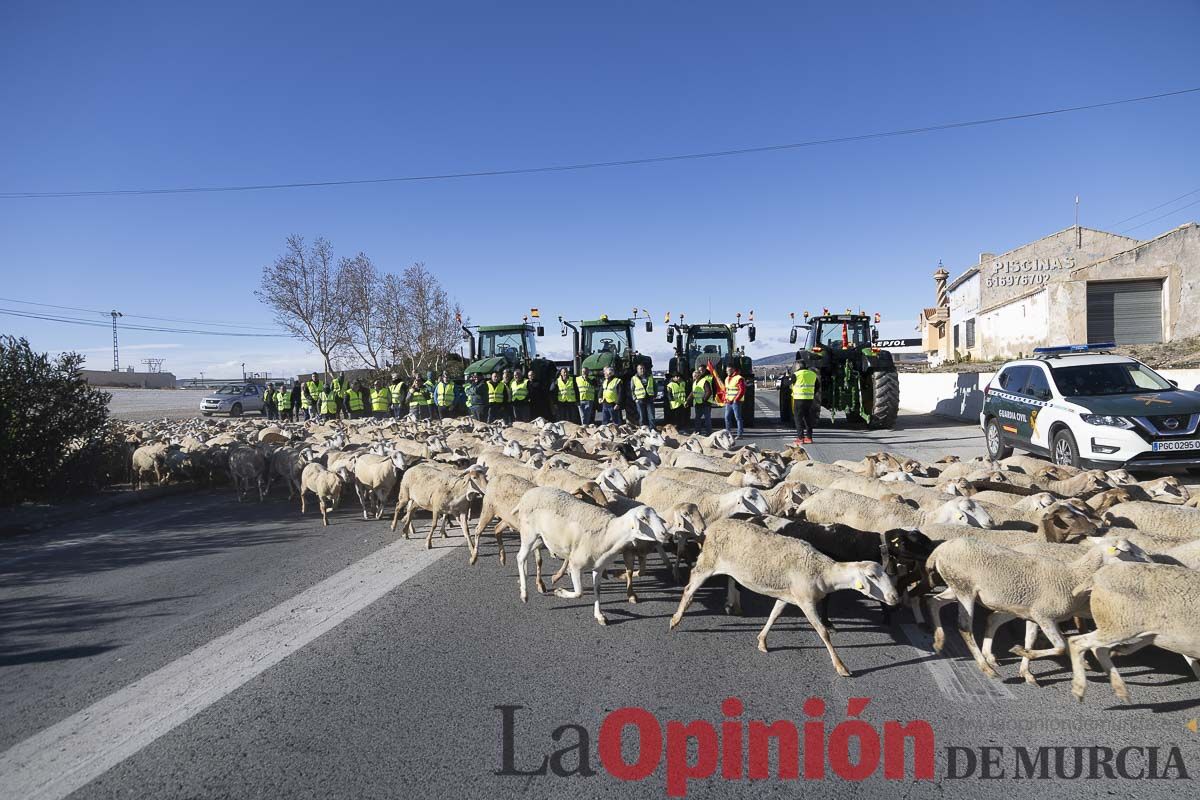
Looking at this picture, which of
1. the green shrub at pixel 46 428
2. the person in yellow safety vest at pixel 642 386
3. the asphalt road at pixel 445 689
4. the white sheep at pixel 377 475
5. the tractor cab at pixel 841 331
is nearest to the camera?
the asphalt road at pixel 445 689

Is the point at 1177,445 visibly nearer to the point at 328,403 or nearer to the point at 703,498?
the point at 703,498

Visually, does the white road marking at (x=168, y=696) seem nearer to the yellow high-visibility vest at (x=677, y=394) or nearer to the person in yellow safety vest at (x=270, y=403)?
the yellow high-visibility vest at (x=677, y=394)

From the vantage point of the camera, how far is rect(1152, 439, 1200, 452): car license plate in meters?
8.96

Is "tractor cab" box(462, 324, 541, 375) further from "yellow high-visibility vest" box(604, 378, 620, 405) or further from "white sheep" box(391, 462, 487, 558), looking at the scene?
"white sheep" box(391, 462, 487, 558)

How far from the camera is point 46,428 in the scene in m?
10.7

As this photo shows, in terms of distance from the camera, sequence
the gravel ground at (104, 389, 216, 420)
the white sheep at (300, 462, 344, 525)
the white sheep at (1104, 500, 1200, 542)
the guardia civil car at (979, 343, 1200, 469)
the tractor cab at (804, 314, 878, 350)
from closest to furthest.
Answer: the white sheep at (1104, 500, 1200, 542) → the white sheep at (300, 462, 344, 525) → the guardia civil car at (979, 343, 1200, 469) → the tractor cab at (804, 314, 878, 350) → the gravel ground at (104, 389, 216, 420)

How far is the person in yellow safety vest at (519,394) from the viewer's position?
59.9 ft

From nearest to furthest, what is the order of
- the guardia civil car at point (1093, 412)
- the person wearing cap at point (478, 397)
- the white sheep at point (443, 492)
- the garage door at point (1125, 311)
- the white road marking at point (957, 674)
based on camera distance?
1. the white road marking at point (957, 674)
2. the white sheep at point (443, 492)
3. the guardia civil car at point (1093, 412)
4. the person wearing cap at point (478, 397)
5. the garage door at point (1125, 311)

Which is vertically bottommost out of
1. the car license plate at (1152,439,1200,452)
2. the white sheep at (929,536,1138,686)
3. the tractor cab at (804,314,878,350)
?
the white sheep at (929,536,1138,686)

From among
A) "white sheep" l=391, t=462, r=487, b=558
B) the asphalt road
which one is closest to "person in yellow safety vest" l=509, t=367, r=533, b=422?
"white sheep" l=391, t=462, r=487, b=558

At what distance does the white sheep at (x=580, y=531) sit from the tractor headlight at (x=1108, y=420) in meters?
7.75

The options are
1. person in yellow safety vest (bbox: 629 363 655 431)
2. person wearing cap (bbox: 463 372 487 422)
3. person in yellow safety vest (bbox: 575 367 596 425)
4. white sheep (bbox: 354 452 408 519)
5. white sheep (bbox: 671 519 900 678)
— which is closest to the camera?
white sheep (bbox: 671 519 900 678)

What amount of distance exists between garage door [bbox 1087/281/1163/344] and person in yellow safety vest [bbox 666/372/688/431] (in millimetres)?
18501

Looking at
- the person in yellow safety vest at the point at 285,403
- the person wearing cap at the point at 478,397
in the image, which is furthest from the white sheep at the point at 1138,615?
the person in yellow safety vest at the point at 285,403
